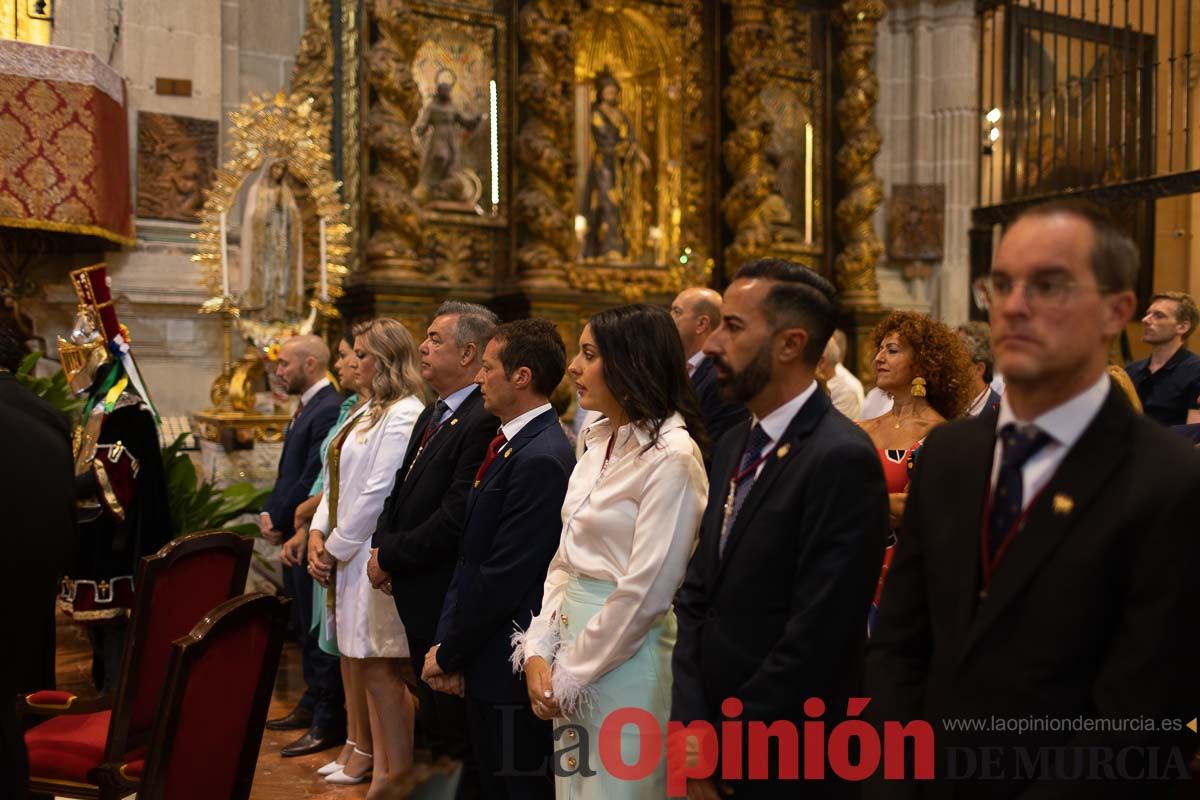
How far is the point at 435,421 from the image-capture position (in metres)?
3.98

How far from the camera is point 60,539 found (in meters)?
2.75

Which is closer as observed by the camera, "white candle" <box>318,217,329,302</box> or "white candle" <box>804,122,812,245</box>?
"white candle" <box>318,217,329,302</box>

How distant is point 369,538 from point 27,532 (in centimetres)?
163

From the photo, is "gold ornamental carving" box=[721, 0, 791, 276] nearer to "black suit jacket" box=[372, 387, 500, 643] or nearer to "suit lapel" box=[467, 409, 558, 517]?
"black suit jacket" box=[372, 387, 500, 643]

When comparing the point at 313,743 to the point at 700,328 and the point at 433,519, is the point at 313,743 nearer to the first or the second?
the point at 433,519

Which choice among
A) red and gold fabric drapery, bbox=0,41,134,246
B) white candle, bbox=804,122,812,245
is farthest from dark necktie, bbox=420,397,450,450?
white candle, bbox=804,122,812,245

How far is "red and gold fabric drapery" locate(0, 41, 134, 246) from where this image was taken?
686cm

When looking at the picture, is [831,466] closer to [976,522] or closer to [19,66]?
[976,522]

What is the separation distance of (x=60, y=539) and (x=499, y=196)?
6.87 m

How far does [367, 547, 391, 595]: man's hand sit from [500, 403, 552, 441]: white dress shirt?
2.35 feet

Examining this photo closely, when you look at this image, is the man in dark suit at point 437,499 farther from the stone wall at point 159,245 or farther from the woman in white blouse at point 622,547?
the stone wall at point 159,245

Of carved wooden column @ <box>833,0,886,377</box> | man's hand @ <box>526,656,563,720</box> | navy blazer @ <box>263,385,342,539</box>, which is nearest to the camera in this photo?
man's hand @ <box>526,656,563,720</box>

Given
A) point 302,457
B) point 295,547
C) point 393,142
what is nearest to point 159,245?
point 393,142

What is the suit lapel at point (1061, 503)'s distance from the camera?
1.60 meters
